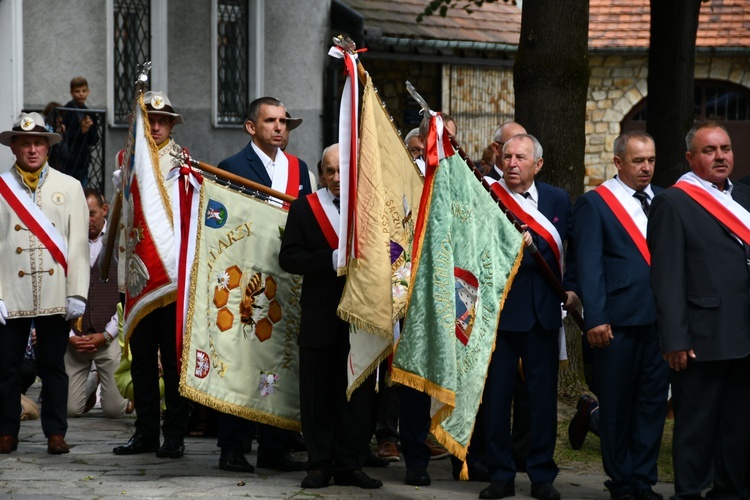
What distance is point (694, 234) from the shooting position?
24.1 ft

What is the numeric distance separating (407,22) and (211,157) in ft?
14.2

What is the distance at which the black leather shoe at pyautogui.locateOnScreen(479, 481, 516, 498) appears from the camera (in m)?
7.75

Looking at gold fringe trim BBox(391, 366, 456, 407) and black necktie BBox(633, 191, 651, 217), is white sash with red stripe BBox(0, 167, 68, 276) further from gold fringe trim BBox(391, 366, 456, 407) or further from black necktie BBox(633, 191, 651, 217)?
black necktie BBox(633, 191, 651, 217)

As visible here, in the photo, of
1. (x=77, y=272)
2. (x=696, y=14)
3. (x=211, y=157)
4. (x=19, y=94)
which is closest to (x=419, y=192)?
(x=77, y=272)

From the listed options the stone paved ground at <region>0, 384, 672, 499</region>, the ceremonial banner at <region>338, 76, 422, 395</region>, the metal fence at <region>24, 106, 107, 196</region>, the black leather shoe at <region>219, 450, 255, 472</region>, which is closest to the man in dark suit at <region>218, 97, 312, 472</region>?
the black leather shoe at <region>219, 450, 255, 472</region>

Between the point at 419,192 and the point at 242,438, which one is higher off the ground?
Answer: the point at 419,192

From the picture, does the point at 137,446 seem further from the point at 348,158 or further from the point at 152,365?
the point at 348,158

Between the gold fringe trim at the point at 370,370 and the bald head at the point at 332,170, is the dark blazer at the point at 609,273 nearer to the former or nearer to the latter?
the gold fringe trim at the point at 370,370

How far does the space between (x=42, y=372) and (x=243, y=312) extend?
1509 mm

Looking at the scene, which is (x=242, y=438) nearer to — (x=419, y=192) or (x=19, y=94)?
(x=419, y=192)

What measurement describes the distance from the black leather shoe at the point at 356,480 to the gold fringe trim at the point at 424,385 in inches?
29.6

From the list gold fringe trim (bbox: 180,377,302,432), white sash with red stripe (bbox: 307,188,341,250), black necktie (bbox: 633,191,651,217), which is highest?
black necktie (bbox: 633,191,651,217)

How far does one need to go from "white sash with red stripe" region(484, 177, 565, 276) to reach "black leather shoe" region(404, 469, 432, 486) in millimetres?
1389

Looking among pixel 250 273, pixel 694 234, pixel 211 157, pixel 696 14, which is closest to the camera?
pixel 694 234
